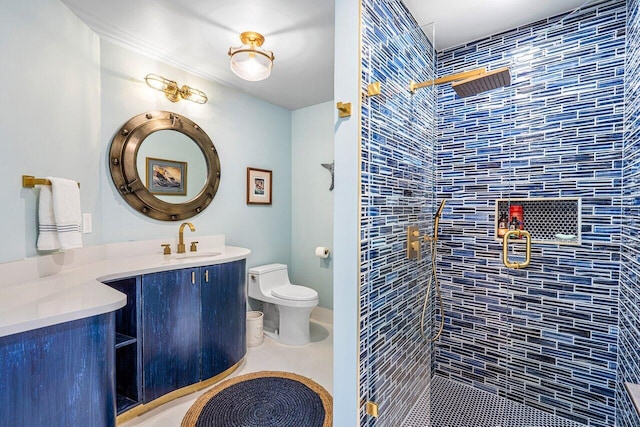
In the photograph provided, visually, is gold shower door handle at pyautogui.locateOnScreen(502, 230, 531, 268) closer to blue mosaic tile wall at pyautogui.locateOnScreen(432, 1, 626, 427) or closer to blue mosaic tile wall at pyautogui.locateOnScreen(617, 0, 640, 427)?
blue mosaic tile wall at pyautogui.locateOnScreen(432, 1, 626, 427)

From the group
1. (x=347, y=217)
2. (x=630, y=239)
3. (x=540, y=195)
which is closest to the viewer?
(x=347, y=217)

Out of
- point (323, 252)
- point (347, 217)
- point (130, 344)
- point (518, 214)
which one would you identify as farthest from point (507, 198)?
point (130, 344)

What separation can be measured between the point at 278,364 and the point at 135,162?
1991 millimetres

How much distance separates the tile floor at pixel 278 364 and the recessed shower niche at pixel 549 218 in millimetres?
1682

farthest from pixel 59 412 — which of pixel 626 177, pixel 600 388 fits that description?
pixel 626 177

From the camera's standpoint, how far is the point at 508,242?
78.3 inches

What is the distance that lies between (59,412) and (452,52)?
300 cm

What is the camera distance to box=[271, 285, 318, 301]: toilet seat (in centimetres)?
268

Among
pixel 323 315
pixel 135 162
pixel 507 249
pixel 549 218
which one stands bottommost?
pixel 323 315

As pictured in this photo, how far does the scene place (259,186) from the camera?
325cm

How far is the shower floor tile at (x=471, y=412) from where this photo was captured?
179cm

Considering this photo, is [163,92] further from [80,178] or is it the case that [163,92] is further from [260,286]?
[260,286]

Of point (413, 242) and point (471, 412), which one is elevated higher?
point (413, 242)

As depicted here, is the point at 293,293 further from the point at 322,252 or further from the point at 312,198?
the point at 312,198
